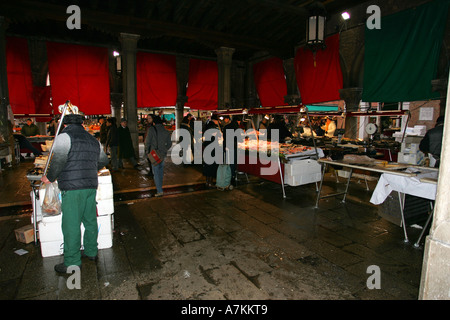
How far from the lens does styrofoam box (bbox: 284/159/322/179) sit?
6.33 metres

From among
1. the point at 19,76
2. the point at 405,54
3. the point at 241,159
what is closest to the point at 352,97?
the point at 405,54

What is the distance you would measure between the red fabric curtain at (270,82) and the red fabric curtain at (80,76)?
846cm

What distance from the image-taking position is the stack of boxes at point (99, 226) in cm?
369

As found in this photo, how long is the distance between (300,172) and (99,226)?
458 centimetres

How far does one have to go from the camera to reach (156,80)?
1409 cm

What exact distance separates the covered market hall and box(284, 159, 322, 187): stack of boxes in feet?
0.20

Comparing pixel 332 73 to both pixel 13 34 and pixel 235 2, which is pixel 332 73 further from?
pixel 13 34

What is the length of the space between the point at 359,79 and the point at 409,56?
2041mm

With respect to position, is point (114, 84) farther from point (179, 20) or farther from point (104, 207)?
point (104, 207)

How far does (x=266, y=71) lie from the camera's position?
15.1m

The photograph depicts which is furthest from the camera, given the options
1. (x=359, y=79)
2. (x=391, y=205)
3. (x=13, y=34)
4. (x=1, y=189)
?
(x=13, y=34)

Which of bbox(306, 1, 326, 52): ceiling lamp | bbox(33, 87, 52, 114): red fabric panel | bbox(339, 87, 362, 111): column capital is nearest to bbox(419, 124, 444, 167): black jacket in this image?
bbox(306, 1, 326, 52): ceiling lamp

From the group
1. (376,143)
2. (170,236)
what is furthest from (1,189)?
(376,143)

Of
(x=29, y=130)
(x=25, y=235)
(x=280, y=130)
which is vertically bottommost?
(x=25, y=235)
